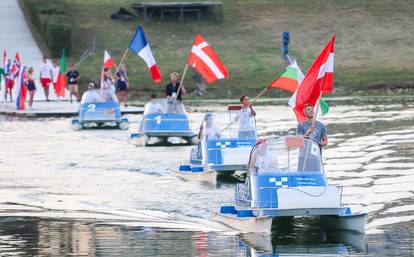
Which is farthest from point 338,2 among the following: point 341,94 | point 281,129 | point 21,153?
point 21,153

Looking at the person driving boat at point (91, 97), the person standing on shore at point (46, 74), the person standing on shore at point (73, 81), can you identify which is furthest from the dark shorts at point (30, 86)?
the person driving boat at point (91, 97)

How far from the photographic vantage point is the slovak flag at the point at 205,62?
30641 millimetres

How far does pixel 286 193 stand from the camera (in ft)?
59.7

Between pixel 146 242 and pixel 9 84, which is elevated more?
pixel 9 84

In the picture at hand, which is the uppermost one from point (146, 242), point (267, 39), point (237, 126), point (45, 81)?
point (267, 39)

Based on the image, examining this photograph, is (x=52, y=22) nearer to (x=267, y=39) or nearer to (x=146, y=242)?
(x=267, y=39)

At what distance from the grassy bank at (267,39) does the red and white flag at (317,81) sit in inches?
1224

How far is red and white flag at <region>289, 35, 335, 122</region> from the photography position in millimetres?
20531

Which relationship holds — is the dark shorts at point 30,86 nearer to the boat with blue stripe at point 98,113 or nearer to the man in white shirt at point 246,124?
the boat with blue stripe at point 98,113

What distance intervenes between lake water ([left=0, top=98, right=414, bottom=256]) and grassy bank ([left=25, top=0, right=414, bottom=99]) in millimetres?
15866

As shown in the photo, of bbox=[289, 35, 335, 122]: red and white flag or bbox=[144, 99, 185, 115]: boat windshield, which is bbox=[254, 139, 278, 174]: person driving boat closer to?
bbox=[289, 35, 335, 122]: red and white flag

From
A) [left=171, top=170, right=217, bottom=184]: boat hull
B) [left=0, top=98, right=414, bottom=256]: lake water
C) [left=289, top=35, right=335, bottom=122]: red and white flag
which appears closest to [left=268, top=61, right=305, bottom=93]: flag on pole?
[left=0, top=98, right=414, bottom=256]: lake water

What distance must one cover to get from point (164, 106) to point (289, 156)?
1484cm

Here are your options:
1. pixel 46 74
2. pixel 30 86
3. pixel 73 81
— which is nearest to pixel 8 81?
pixel 46 74
